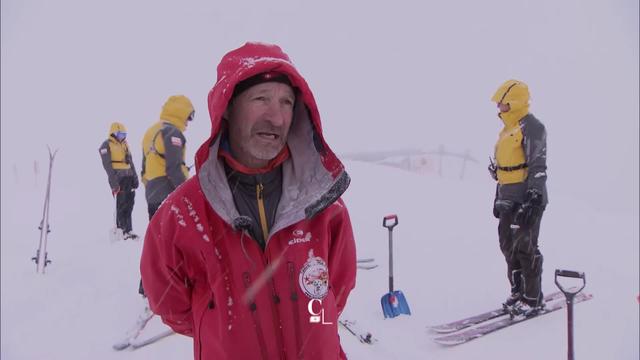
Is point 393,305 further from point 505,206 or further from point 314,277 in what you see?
point 314,277

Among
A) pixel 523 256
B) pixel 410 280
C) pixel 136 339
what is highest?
pixel 523 256

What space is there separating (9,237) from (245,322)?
370 inches

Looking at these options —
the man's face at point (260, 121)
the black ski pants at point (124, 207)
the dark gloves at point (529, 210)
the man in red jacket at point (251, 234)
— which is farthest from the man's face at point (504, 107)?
the black ski pants at point (124, 207)

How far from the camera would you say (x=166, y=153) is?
4.21 metres

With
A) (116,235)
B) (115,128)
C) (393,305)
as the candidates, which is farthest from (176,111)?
(116,235)

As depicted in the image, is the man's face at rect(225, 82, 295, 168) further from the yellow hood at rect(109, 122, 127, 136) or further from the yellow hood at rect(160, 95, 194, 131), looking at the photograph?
the yellow hood at rect(109, 122, 127, 136)

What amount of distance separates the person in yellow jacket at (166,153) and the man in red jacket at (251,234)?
2.80 m

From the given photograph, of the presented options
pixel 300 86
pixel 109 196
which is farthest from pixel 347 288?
pixel 109 196

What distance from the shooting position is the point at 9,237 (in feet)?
27.2

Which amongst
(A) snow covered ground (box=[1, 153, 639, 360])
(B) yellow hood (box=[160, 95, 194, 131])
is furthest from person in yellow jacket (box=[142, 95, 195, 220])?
(A) snow covered ground (box=[1, 153, 639, 360])

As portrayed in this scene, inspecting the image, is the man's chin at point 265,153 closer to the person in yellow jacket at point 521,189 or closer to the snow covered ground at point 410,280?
the snow covered ground at point 410,280

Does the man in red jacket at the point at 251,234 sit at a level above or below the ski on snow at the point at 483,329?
above

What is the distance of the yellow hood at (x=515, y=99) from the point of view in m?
3.84

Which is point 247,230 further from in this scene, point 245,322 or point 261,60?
point 261,60
